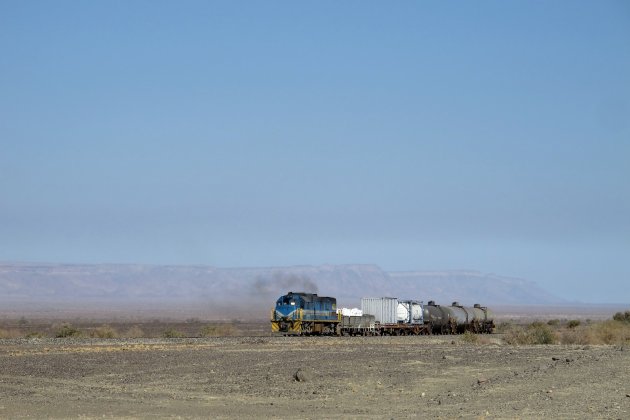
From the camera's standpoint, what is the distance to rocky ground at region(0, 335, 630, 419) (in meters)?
21.5

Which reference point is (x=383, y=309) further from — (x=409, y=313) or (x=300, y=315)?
(x=300, y=315)

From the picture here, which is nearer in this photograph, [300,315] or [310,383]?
[310,383]

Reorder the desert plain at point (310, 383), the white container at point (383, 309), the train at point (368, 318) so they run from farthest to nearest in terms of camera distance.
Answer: the white container at point (383, 309) < the train at point (368, 318) < the desert plain at point (310, 383)

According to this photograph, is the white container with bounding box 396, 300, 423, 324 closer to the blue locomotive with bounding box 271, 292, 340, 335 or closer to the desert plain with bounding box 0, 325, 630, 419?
the blue locomotive with bounding box 271, 292, 340, 335

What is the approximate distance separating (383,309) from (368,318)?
280cm

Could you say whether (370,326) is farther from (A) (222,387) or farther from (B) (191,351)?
(A) (222,387)

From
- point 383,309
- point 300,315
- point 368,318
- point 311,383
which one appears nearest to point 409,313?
point 383,309

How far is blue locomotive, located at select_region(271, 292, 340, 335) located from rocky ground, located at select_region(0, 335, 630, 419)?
1817cm

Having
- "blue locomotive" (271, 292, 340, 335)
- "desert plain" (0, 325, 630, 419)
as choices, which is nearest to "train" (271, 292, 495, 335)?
"blue locomotive" (271, 292, 340, 335)

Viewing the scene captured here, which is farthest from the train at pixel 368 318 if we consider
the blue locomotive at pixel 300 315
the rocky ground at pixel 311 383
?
the rocky ground at pixel 311 383

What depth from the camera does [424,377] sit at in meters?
29.9

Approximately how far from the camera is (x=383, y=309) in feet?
229

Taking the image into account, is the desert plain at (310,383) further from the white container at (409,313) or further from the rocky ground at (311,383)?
the white container at (409,313)

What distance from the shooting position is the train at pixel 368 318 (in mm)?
62438
